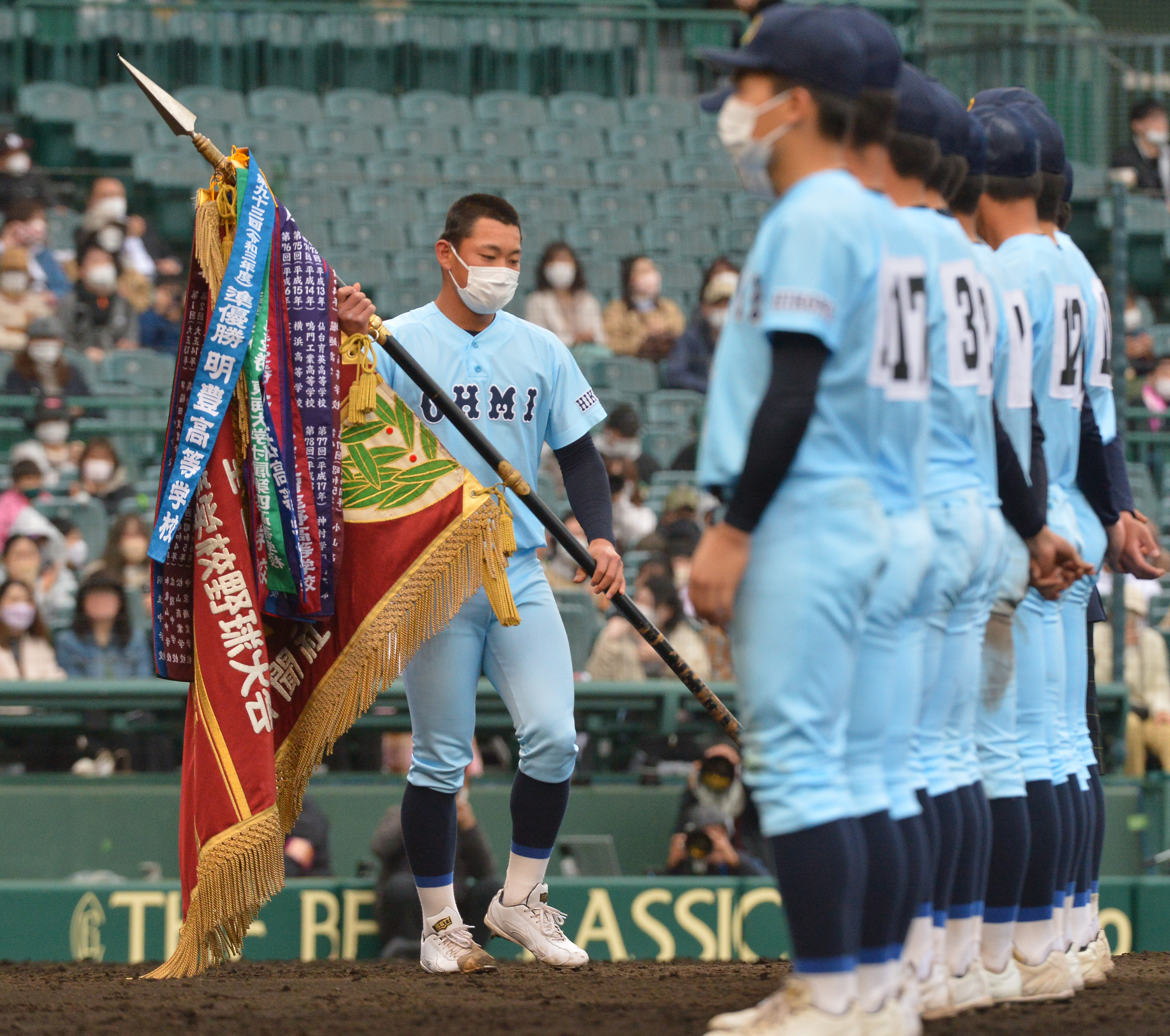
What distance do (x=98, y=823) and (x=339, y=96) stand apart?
8.74m

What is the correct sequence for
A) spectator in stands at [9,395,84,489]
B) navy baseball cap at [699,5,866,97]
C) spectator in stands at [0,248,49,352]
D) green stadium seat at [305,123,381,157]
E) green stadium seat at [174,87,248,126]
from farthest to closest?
1. green stadium seat at [305,123,381,157]
2. green stadium seat at [174,87,248,126]
3. spectator in stands at [0,248,49,352]
4. spectator in stands at [9,395,84,489]
5. navy baseball cap at [699,5,866,97]

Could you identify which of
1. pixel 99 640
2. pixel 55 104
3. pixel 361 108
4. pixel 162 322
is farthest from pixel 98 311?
pixel 361 108

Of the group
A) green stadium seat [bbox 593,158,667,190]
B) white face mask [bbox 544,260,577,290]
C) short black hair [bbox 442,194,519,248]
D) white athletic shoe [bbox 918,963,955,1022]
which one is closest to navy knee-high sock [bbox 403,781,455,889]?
short black hair [bbox 442,194,519,248]

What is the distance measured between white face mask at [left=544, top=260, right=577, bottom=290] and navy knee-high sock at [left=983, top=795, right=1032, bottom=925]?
841cm

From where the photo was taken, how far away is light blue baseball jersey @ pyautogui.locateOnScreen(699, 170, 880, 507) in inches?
132

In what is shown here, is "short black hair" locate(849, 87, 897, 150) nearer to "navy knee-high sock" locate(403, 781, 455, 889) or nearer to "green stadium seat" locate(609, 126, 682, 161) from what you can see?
"navy knee-high sock" locate(403, 781, 455, 889)

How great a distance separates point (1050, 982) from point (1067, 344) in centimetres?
172

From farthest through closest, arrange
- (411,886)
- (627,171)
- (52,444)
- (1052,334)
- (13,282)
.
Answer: (627,171)
(13,282)
(52,444)
(411,886)
(1052,334)

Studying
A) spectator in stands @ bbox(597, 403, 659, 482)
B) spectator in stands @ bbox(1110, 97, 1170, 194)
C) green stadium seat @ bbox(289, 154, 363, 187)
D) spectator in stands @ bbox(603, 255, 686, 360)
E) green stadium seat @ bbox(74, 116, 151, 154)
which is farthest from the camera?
green stadium seat @ bbox(74, 116, 151, 154)

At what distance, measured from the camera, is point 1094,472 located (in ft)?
16.6

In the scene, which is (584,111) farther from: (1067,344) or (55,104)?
(1067,344)

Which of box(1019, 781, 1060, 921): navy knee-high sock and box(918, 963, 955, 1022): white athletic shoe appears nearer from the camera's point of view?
box(918, 963, 955, 1022): white athletic shoe

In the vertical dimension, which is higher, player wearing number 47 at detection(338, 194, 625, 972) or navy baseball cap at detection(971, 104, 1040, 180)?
navy baseball cap at detection(971, 104, 1040, 180)

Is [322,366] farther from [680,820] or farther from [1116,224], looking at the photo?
[1116,224]
